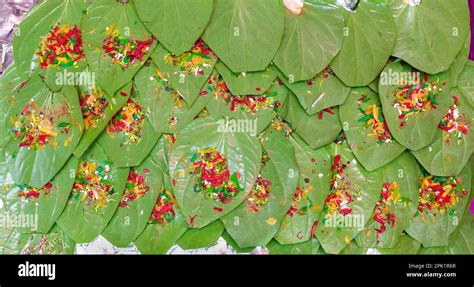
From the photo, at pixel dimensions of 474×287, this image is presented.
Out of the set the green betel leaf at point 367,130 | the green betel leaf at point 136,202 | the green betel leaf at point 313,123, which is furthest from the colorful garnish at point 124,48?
the green betel leaf at point 367,130

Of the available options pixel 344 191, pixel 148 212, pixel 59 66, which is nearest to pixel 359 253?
pixel 344 191

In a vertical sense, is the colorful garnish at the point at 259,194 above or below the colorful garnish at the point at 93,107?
below

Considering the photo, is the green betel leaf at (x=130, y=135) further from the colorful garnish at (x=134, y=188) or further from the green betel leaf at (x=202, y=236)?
the green betel leaf at (x=202, y=236)

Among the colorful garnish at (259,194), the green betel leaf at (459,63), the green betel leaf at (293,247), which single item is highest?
the green betel leaf at (459,63)

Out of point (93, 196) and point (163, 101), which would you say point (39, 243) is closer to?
point (93, 196)

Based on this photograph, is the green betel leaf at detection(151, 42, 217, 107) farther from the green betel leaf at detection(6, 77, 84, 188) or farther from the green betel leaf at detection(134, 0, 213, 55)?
the green betel leaf at detection(6, 77, 84, 188)

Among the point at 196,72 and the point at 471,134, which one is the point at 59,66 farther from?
the point at 471,134

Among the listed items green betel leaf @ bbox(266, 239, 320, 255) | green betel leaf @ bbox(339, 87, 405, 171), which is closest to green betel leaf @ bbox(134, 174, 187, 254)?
green betel leaf @ bbox(266, 239, 320, 255)
